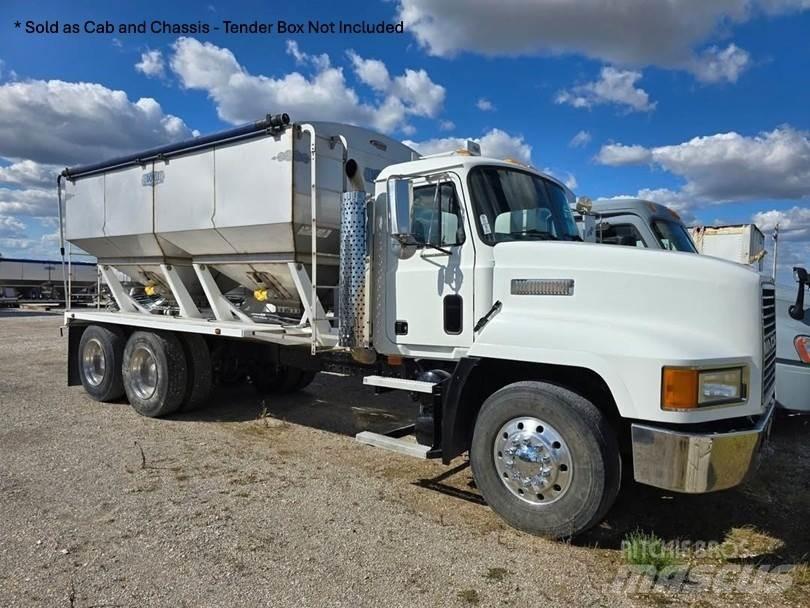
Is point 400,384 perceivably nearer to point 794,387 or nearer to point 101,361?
point 794,387

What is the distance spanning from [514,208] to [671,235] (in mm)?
4543

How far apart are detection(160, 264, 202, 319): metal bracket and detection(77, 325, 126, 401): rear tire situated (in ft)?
4.30

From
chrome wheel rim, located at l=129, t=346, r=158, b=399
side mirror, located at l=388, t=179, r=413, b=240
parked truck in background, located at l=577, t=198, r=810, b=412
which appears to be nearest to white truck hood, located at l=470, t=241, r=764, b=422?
parked truck in background, located at l=577, t=198, r=810, b=412

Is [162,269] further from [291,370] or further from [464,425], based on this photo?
[464,425]

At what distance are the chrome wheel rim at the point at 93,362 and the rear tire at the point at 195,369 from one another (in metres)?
1.60

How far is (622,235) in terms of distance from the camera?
815 centimetres

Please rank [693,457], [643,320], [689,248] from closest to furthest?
1. [693,457]
2. [643,320]
3. [689,248]

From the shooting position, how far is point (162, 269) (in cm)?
749

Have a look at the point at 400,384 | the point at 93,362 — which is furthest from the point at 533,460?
the point at 93,362

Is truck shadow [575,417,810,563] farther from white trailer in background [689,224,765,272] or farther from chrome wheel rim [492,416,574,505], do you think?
white trailer in background [689,224,765,272]

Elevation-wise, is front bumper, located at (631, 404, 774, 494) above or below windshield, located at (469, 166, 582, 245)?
below

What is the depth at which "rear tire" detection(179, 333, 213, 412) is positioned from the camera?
736 centimetres

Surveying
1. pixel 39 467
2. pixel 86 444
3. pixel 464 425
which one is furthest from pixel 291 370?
pixel 464 425

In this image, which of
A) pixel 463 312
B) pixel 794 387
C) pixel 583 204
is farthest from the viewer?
pixel 583 204
